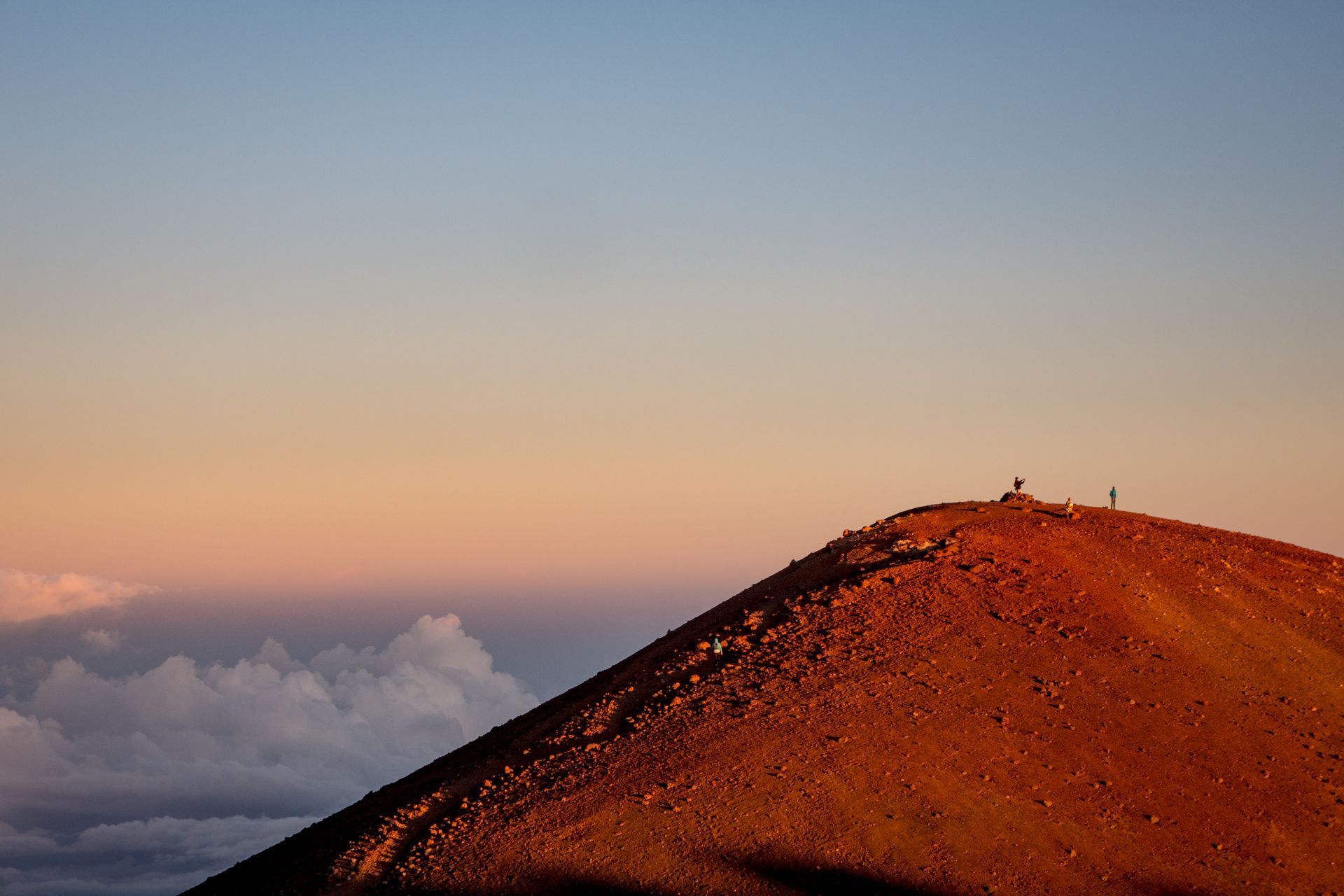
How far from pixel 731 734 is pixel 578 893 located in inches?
346

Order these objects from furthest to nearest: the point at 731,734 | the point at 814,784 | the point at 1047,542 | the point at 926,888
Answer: the point at 1047,542, the point at 731,734, the point at 814,784, the point at 926,888

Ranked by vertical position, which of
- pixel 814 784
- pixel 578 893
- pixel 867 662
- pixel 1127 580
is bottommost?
pixel 578 893

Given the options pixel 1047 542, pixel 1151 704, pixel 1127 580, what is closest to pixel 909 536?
pixel 1047 542

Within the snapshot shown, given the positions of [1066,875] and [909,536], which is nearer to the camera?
[1066,875]

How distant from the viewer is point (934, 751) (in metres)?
42.3

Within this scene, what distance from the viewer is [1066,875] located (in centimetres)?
3694

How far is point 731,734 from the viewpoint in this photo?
4462 cm

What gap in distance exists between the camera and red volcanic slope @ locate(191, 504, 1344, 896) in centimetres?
3825

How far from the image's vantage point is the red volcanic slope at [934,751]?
3825cm

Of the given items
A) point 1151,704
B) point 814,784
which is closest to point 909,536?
point 1151,704

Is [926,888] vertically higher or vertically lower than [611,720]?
lower

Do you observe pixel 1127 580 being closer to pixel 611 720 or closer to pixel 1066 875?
pixel 1066 875

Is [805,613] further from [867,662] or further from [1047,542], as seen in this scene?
[1047,542]

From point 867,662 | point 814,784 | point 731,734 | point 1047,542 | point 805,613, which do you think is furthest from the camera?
point 1047,542
